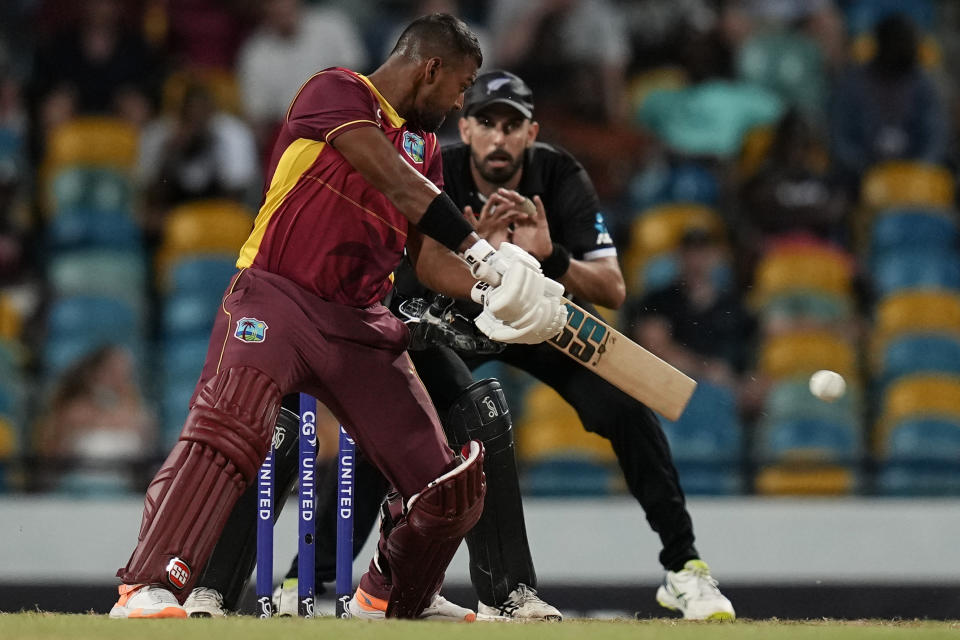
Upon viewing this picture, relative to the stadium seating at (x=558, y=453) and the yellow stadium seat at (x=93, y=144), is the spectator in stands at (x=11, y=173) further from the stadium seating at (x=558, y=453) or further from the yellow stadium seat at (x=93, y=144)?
the stadium seating at (x=558, y=453)

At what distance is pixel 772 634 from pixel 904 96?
217 inches

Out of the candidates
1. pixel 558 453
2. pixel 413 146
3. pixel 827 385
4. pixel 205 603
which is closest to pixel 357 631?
pixel 205 603

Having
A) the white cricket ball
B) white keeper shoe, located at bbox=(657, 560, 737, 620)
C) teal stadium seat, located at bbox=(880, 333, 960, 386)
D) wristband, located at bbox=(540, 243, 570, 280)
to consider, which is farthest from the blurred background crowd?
wristband, located at bbox=(540, 243, 570, 280)

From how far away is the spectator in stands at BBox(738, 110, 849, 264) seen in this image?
24.8 feet

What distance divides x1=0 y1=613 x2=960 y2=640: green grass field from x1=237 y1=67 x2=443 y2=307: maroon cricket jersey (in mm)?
885

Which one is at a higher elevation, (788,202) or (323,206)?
(788,202)

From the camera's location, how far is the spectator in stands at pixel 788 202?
7570mm

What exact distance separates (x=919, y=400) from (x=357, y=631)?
4479 millimetres

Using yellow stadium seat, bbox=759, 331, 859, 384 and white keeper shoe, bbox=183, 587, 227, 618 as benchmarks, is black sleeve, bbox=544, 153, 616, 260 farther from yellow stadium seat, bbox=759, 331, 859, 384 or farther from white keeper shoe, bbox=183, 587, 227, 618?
yellow stadium seat, bbox=759, 331, 859, 384

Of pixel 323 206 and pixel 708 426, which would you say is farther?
pixel 708 426

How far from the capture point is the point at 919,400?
271 inches

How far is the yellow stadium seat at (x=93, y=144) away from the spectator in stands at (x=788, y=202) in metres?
3.33

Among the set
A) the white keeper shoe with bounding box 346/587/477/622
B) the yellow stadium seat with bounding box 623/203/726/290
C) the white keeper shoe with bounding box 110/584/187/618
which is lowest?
the white keeper shoe with bounding box 110/584/187/618

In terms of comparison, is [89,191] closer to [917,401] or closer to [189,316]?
[189,316]
